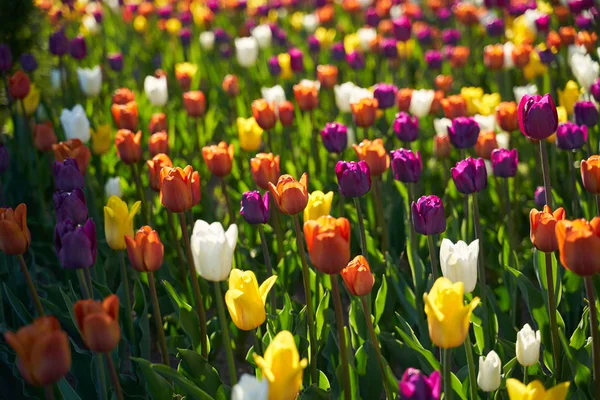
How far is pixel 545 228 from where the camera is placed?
1.98 m

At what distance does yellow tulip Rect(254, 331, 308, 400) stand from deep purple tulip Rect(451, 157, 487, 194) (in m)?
1.14

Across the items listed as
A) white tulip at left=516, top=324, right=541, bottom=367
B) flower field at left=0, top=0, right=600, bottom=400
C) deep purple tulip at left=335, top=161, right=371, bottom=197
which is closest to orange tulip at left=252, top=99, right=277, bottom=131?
flower field at left=0, top=0, right=600, bottom=400

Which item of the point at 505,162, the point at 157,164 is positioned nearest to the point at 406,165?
the point at 505,162

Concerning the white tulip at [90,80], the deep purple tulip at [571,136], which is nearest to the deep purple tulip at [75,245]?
the deep purple tulip at [571,136]

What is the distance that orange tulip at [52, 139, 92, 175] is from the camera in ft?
9.73

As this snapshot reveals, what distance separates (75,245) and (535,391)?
1187 millimetres

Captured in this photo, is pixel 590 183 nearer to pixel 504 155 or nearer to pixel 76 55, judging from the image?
pixel 504 155

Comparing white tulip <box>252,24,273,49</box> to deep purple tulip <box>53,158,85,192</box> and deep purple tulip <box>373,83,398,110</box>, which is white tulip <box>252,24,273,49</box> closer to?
deep purple tulip <box>373,83,398,110</box>

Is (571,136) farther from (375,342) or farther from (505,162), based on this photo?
(375,342)

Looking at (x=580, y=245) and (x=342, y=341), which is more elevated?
(x=580, y=245)

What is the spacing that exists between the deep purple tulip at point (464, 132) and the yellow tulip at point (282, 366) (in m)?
1.71

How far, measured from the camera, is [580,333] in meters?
2.20

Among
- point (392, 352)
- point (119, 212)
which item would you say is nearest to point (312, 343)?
point (392, 352)

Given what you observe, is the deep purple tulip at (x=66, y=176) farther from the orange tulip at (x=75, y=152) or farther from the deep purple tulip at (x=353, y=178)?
the deep purple tulip at (x=353, y=178)
